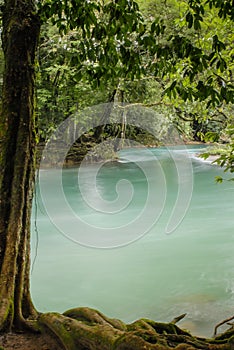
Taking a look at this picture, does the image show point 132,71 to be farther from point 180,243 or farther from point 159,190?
point 159,190

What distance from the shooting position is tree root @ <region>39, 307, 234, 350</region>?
1690mm

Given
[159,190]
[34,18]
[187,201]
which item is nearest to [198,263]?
[34,18]

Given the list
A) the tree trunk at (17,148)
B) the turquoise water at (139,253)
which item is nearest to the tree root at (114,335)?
the tree trunk at (17,148)

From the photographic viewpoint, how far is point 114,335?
1826mm

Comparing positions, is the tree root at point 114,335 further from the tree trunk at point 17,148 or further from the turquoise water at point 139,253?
the turquoise water at point 139,253

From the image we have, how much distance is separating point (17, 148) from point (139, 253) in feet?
13.0

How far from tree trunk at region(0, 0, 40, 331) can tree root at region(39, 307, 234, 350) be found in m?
0.32

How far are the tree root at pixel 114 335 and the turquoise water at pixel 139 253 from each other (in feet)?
2.65

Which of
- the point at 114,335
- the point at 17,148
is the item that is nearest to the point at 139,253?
the point at 17,148

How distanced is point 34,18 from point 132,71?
2.30ft

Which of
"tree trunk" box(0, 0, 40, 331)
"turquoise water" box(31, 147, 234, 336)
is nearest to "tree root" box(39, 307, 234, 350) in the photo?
"tree trunk" box(0, 0, 40, 331)

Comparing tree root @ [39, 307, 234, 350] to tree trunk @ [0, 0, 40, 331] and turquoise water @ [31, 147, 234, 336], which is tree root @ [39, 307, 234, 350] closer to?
tree trunk @ [0, 0, 40, 331]

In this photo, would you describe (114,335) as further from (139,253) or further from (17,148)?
(139,253)

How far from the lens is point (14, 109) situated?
7.70 feet
